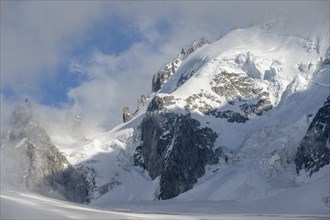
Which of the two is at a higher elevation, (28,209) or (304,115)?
(304,115)

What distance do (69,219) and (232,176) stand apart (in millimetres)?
161991

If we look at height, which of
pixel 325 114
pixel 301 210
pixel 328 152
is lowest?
pixel 301 210

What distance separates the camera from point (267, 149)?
192 metres

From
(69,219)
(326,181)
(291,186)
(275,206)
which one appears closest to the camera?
(69,219)

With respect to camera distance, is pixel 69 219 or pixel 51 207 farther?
pixel 51 207

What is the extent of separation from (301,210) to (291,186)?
44172 millimetres

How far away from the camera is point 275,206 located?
137 metres

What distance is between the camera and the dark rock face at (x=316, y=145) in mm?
176000

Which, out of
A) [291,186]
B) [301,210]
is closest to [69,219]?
[301,210]

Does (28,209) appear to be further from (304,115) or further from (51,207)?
(304,115)

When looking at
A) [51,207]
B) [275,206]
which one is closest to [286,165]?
[275,206]

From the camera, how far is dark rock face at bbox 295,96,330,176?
17600cm

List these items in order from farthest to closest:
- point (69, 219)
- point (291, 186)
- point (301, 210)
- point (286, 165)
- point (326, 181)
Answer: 1. point (286, 165)
2. point (291, 186)
3. point (326, 181)
4. point (301, 210)
5. point (69, 219)

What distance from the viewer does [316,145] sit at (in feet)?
592
